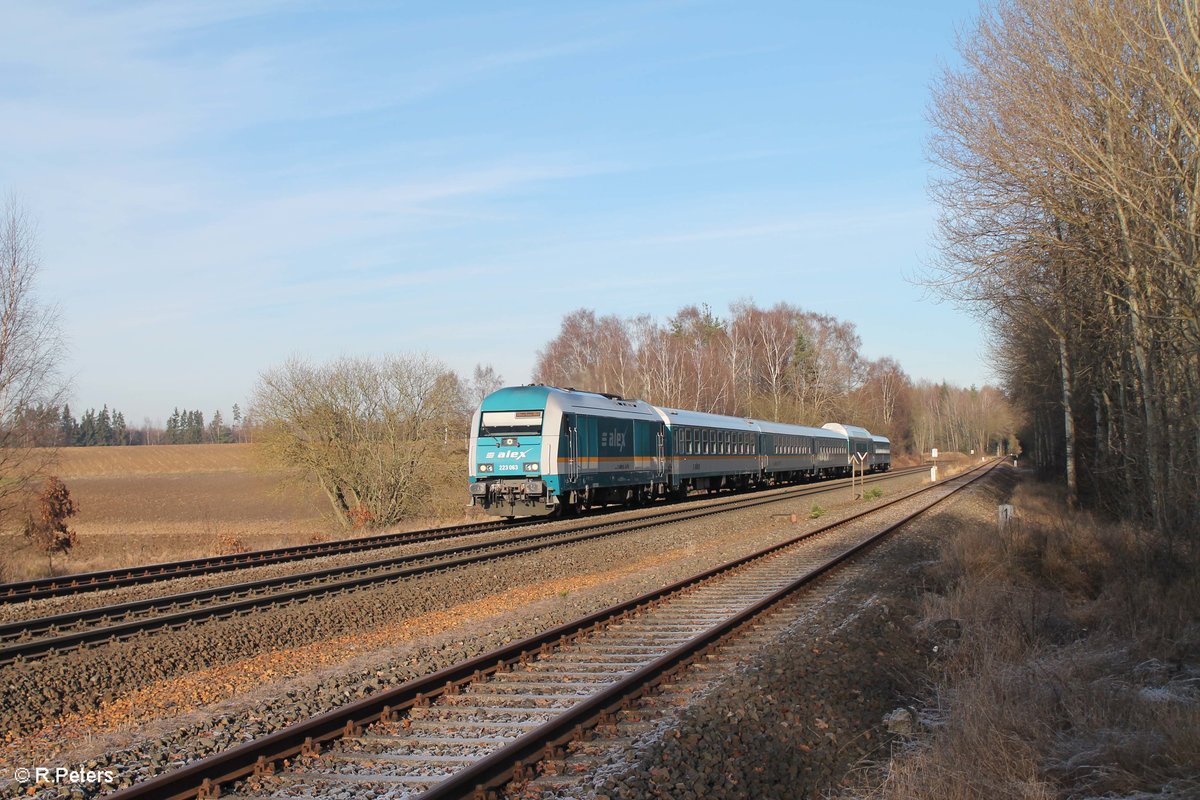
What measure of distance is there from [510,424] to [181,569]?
9369mm

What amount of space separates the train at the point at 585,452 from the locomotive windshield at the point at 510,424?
0.02 metres

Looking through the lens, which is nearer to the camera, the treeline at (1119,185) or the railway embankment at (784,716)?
the railway embankment at (784,716)

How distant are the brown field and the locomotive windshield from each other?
637 cm

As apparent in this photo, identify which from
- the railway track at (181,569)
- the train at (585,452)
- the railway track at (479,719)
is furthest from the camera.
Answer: the train at (585,452)

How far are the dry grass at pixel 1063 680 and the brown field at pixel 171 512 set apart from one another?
50.3ft

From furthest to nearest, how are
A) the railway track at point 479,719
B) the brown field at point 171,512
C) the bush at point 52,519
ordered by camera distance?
the bush at point 52,519 < the brown field at point 171,512 < the railway track at point 479,719

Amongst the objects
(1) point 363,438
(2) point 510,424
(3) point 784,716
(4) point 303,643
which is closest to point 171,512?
(1) point 363,438

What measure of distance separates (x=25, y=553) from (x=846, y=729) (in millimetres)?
22457

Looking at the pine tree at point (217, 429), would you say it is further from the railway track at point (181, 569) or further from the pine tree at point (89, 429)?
the railway track at point (181, 569)

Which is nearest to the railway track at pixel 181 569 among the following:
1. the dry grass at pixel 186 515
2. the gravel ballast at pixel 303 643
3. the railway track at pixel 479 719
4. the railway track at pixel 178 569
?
the railway track at pixel 178 569

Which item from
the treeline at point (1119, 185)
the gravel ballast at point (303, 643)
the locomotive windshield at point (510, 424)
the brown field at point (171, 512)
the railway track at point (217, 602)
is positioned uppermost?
the treeline at point (1119, 185)

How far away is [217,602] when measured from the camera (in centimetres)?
1202

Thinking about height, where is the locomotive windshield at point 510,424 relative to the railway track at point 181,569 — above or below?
above

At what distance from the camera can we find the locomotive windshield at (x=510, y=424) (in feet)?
75.3
